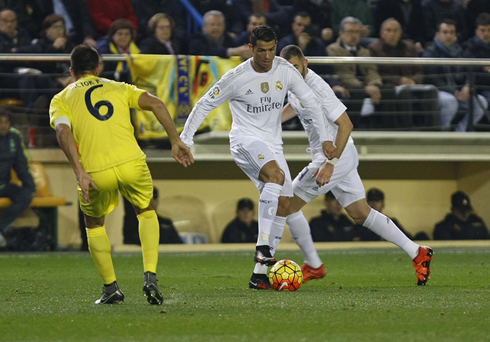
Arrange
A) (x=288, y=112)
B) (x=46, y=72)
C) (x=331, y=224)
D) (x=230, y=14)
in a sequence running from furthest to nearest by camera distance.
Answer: (x=230, y=14), (x=331, y=224), (x=46, y=72), (x=288, y=112)

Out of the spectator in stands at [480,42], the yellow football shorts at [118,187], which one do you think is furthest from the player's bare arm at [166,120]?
the spectator in stands at [480,42]

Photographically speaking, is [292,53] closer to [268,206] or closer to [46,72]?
[268,206]

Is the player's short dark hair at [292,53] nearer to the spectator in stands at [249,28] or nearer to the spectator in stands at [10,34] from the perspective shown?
the spectator in stands at [249,28]

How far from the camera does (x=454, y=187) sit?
609 inches

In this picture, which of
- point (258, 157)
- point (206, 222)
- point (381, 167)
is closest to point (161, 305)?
point (258, 157)

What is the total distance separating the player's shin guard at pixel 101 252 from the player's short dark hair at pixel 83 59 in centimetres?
107

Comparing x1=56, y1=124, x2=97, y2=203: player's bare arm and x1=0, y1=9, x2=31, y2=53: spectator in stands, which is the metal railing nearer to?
x1=0, y1=9, x2=31, y2=53: spectator in stands

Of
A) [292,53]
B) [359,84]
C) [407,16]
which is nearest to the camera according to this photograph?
[292,53]

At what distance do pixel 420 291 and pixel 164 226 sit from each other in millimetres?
6861

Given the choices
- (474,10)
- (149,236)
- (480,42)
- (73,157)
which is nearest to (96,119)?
(73,157)

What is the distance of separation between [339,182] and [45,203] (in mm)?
5852

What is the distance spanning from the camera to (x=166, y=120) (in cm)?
643

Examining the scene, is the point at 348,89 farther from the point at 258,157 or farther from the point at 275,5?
the point at 258,157

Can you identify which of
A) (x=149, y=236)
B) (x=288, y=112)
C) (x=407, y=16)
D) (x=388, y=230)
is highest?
(x=407, y=16)
